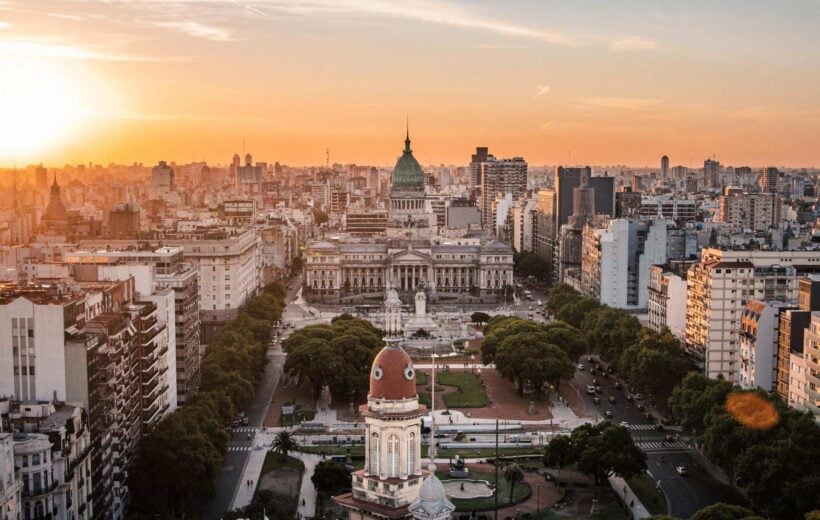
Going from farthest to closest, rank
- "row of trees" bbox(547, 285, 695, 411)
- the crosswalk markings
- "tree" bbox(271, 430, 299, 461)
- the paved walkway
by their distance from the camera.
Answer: "row of trees" bbox(547, 285, 695, 411)
the crosswalk markings
"tree" bbox(271, 430, 299, 461)
the paved walkway

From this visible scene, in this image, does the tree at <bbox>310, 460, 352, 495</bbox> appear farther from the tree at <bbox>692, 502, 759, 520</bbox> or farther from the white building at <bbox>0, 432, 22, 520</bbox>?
the tree at <bbox>692, 502, 759, 520</bbox>

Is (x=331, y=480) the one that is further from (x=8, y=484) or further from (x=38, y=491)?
(x=8, y=484)

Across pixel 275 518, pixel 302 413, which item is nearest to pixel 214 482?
pixel 275 518

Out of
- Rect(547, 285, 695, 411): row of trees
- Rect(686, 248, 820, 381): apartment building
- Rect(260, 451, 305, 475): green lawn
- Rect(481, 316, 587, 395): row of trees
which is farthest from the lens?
Rect(481, 316, 587, 395): row of trees

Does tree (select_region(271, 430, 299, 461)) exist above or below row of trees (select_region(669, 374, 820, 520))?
below

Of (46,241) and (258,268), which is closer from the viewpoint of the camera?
(46,241)

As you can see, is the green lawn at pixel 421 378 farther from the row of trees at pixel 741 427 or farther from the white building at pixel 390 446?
the white building at pixel 390 446

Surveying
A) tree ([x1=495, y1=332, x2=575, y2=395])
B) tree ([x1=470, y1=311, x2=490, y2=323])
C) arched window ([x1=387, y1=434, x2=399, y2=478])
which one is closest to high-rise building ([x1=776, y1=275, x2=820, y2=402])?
tree ([x1=495, y1=332, x2=575, y2=395])

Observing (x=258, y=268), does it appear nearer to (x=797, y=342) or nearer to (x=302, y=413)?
(x=302, y=413)
